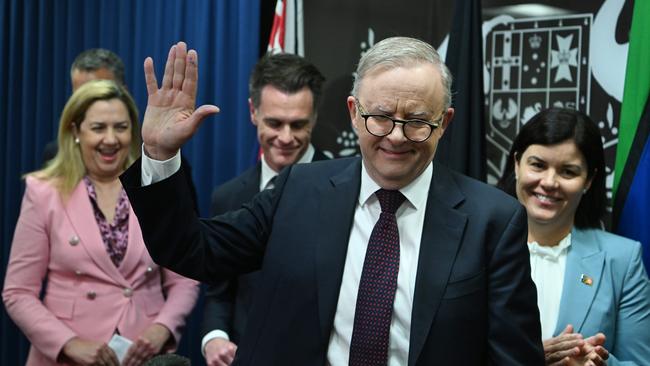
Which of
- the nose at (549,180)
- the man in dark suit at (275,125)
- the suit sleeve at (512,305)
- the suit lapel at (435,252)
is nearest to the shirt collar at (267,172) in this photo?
the man in dark suit at (275,125)

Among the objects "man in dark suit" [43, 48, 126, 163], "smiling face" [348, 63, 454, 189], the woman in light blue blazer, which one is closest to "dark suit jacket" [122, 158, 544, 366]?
"smiling face" [348, 63, 454, 189]

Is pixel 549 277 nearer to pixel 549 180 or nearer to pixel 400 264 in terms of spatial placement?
pixel 549 180

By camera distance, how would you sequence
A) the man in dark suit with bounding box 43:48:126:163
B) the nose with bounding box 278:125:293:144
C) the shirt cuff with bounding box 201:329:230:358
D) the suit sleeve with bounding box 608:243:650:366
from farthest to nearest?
the man in dark suit with bounding box 43:48:126:163
the nose with bounding box 278:125:293:144
the shirt cuff with bounding box 201:329:230:358
the suit sleeve with bounding box 608:243:650:366

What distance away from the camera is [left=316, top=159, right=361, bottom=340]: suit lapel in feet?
5.59

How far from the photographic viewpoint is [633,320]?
240 cm

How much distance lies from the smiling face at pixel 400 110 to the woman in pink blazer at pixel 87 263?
1.42m

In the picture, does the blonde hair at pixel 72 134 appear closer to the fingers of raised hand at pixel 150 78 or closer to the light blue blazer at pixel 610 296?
the fingers of raised hand at pixel 150 78

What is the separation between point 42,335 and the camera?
111 inches

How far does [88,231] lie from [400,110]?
157 centimetres

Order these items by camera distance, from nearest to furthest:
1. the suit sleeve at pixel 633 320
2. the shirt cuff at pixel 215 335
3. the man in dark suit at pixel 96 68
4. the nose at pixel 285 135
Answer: the suit sleeve at pixel 633 320 → the shirt cuff at pixel 215 335 → the nose at pixel 285 135 → the man in dark suit at pixel 96 68

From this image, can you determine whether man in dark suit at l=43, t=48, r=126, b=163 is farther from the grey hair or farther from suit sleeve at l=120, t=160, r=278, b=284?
the grey hair

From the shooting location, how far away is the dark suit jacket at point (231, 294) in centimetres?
265

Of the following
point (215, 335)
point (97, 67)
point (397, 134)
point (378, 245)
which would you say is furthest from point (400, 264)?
point (97, 67)

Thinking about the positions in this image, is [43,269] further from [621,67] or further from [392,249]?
[621,67]
